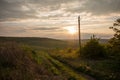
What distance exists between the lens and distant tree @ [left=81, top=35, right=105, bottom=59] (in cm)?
3641

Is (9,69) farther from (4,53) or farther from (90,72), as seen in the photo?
(90,72)

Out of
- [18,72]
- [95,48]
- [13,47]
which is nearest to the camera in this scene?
[18,72]

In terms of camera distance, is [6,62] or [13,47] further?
[13,47]

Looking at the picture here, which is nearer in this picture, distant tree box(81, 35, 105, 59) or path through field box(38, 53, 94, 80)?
path through field box(38, 53, 94, 80)

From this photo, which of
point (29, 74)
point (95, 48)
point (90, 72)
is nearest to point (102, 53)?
point (95, 48)

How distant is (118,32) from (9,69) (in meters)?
19.9

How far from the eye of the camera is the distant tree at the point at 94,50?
1433 inches

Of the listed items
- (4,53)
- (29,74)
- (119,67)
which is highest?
(4,53)

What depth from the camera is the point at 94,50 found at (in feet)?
120

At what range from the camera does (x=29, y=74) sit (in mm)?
12586

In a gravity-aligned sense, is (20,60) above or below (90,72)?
above

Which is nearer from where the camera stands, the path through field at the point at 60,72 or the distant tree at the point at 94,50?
→ the path through field at the point at 60,72

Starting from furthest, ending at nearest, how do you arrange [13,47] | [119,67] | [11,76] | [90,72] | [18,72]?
[119,67] → [90,72] → [13,47] → [18,72] → [11,76]

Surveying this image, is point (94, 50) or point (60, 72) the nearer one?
point (60, 72)
